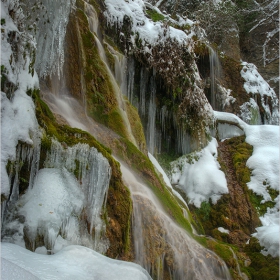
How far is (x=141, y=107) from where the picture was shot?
7.94m

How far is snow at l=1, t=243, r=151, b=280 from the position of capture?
6.75ft

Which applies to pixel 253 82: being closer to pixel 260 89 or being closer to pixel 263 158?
pixel 260 89

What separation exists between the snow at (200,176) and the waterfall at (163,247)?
261 cm

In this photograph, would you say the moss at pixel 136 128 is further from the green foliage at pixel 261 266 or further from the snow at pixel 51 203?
the snow at pixel 51 203

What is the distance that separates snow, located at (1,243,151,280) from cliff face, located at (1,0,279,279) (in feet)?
0.94

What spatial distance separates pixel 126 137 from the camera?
5.57 metres

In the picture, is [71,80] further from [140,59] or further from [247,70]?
[247,70]

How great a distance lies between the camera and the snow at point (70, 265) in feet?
6.75

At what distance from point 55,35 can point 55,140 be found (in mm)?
2321

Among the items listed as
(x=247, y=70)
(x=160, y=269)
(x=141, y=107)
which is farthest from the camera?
(x=247, y=70)

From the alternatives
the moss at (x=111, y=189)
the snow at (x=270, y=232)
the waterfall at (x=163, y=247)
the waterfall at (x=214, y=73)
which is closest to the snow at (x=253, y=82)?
the waterfall at (x=214, y=73)

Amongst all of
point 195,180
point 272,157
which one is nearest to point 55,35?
point 195,180

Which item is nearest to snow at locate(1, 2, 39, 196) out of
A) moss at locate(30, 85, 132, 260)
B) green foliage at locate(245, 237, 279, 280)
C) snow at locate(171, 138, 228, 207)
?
moss at locate(30, 85, 132, 260)

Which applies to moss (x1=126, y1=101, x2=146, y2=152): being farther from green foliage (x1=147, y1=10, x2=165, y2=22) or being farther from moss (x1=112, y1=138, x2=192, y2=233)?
green foliage (x1=147, y1=10, x2=165, y2=22)
